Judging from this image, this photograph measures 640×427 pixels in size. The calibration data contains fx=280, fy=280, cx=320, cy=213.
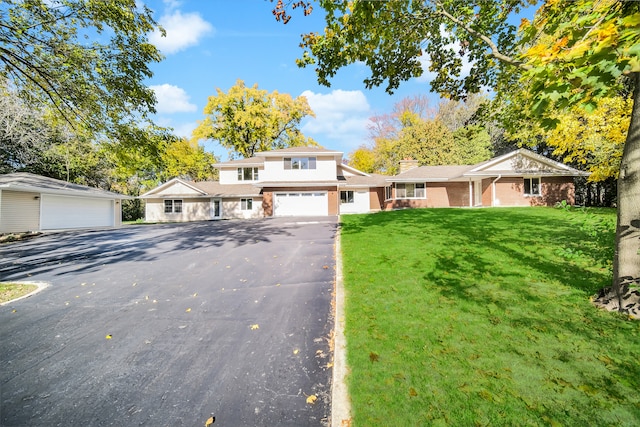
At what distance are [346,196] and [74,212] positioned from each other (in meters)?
21.7

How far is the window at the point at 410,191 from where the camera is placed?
1037 inches

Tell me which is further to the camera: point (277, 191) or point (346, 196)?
point (346, 196)

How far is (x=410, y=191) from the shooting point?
26531 mm

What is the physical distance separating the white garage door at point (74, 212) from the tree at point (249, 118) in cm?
1641

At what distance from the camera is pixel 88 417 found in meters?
2.83

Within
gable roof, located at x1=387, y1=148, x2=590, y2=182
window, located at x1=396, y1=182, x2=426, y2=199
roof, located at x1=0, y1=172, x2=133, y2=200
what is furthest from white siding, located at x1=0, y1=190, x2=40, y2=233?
gable roof, located at x1=387, y1=148, x2=590, y2=182

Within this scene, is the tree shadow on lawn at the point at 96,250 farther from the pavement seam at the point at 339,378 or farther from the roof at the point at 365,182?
the roof at the point at 365,182

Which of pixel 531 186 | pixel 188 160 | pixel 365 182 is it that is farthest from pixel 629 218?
pixel 188 160

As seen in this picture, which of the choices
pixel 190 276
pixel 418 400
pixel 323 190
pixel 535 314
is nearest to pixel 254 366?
pixel 418 400

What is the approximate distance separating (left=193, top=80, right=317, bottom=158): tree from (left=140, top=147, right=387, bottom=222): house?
803 cm

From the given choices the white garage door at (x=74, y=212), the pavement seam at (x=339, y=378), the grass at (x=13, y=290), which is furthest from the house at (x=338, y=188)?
the pavement seam at (x=339, y=378)

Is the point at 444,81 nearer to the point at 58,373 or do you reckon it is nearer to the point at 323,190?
the point at 58,373

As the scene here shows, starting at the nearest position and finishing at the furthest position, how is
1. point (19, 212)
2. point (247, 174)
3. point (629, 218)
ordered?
1. point (629, 218)
2. point (19, 212)
3. point (247, 174)

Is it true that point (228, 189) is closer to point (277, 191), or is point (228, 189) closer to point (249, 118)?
point (277, 191)
